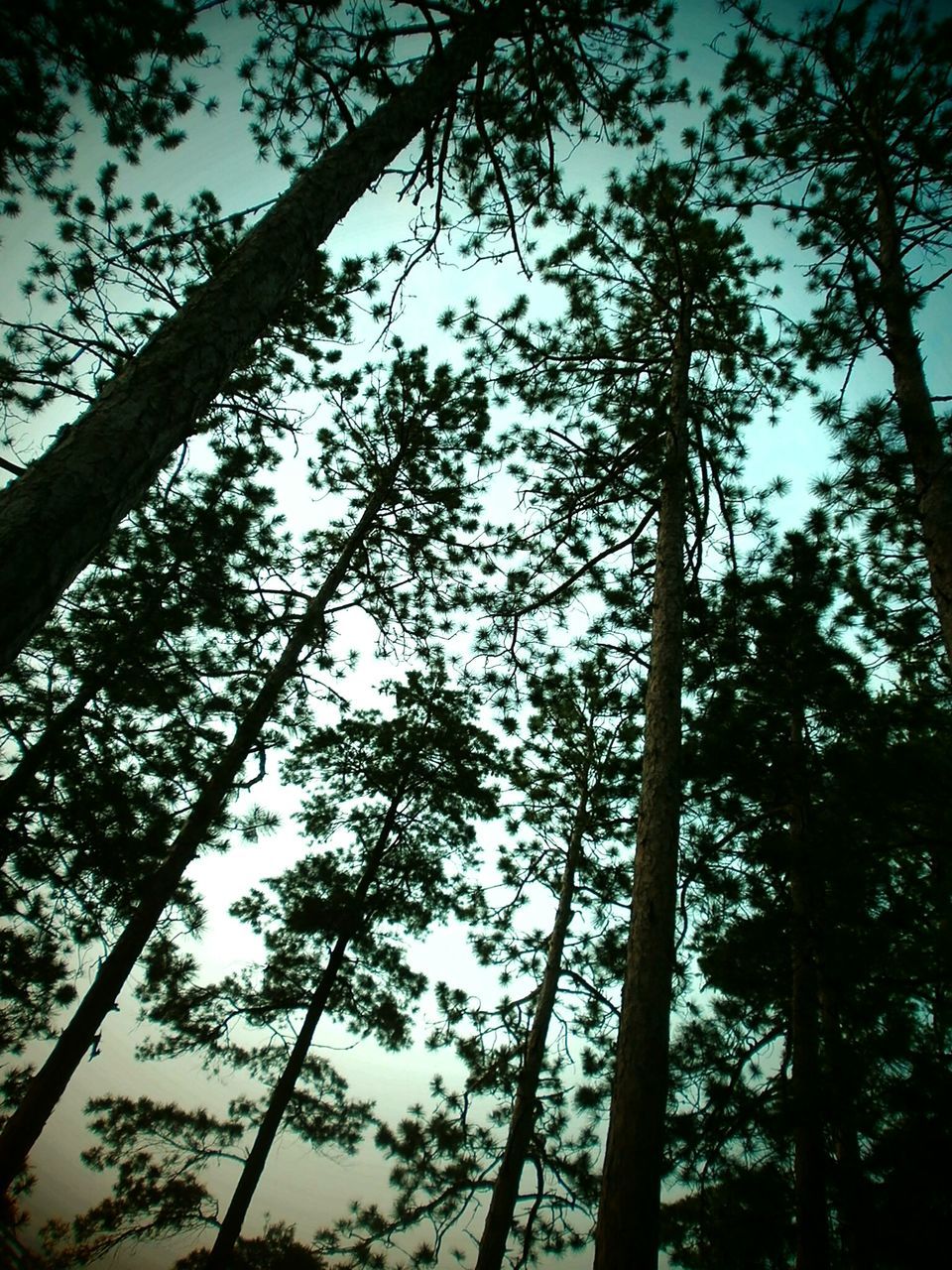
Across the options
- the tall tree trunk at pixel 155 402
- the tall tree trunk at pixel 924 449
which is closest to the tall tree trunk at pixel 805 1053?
the tall tree trunk at pixel 924 449

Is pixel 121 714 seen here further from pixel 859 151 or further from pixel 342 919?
pixel 859 151

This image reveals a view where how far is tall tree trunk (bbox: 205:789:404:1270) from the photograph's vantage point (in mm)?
6474

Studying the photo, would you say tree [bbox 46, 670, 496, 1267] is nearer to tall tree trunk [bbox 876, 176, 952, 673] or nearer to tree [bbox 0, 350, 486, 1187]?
tree [bbox 0, 350, 486, 1187]

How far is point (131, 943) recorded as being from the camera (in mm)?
4758

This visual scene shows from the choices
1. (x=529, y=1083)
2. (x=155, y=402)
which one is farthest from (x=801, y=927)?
(x=155, y=402)

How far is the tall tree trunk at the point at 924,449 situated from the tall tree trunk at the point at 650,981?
1.78m

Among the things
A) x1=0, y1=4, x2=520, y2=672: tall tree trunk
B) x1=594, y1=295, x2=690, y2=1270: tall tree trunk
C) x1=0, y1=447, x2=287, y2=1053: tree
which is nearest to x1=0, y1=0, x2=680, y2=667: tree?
x1=0, y1=4, x2=520, y2=672: tall tree trunk

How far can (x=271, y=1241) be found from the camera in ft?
35.4

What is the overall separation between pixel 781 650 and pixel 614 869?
14.9 ft

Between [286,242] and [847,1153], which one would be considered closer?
[286,242]

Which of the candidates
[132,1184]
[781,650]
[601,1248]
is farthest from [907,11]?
[132,1184]

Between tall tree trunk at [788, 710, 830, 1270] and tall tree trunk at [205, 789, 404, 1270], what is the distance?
20.4 feet

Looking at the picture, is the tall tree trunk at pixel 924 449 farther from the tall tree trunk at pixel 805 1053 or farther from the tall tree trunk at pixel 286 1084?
the tall tree trunk at pixel 286 1084

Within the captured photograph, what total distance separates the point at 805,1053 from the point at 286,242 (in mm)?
6970
